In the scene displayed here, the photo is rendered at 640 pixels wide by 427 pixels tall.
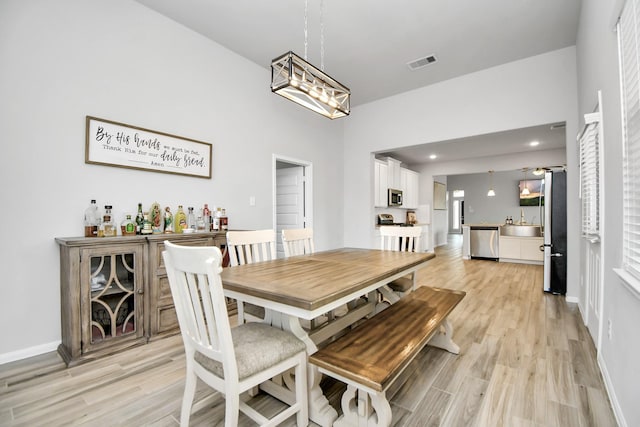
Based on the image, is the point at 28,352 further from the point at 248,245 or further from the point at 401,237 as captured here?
the point at 401,237

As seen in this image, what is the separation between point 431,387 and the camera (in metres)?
1.81

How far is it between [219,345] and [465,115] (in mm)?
4396

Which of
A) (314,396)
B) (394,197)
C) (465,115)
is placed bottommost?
(314,396)

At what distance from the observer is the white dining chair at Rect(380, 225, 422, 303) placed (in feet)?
9.21

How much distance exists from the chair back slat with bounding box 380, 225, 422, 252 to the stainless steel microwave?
140 inches

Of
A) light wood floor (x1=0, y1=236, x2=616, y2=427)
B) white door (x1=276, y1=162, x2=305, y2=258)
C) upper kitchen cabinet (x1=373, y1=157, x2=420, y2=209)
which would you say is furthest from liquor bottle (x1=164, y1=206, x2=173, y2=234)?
upper kitchen cabinet (x1=373, y1=157, x2=420, y2=209)

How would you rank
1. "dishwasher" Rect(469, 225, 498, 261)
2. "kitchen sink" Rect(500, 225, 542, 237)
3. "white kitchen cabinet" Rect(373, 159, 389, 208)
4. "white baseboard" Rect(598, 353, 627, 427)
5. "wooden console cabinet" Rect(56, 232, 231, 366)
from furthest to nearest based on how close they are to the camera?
"dishwasher" Rect(469, 225, 498, 261) → "kitchen sink" Rect(500, 225, 542, 237) → "white kitchen cabinet" Rect(373, 159, 389, 208) → "wooden console cabinet" Rect(56, 232, 231, 366) → "white baseboard" Rect(598, 353, 627, 427)

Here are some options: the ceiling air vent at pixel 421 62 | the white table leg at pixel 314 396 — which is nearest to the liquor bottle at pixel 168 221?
the white table leg at pixel 314 396

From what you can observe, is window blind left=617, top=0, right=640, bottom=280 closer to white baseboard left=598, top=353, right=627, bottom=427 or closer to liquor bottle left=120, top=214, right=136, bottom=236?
white baseboard left=598, top=353, right=627, bottom=427

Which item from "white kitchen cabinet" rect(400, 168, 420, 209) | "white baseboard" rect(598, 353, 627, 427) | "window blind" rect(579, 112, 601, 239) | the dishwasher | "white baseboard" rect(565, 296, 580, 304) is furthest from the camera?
"white kitchen cabinet" rect(400, 168, 420, 209)

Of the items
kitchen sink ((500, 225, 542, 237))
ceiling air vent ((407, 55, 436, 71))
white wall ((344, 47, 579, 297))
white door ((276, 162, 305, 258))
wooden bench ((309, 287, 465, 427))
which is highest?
ceiling air vent ((407, 55, 436, 71))

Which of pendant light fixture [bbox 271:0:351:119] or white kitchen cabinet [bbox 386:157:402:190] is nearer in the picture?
pendant light fixture [bbox 271:0:351:119]

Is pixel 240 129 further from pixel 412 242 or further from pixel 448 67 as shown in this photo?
pixel 448 67

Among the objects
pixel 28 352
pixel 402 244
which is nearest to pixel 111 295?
pixel 28 352
